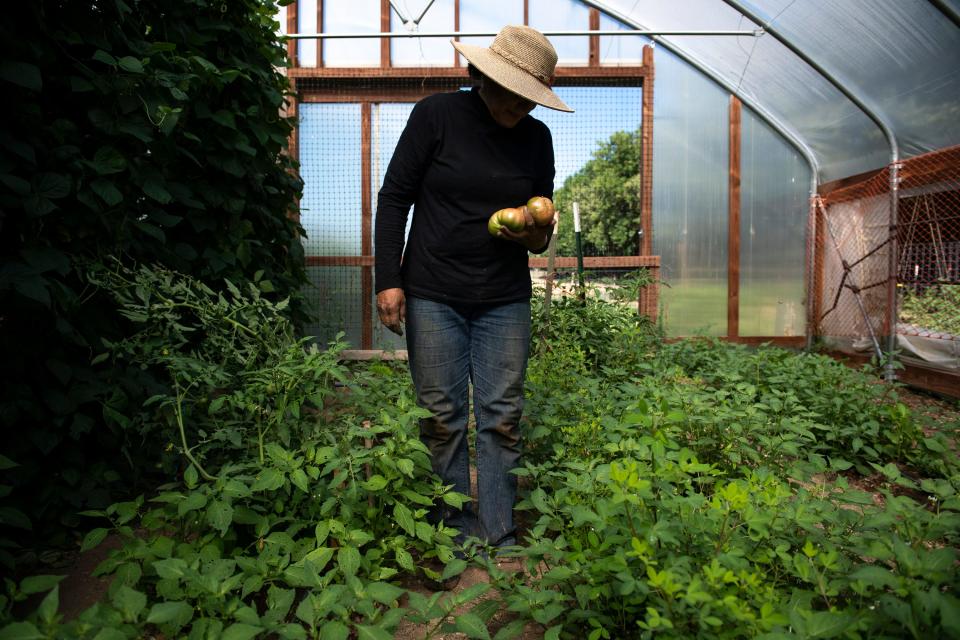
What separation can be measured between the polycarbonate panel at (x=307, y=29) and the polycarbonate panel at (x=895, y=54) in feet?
14.2

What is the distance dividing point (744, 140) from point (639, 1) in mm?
1833

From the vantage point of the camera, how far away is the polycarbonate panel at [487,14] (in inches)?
257

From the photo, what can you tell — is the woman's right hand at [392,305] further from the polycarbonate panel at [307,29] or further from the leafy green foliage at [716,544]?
the polycarbonate panel at [307,29]

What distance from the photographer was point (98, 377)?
2.31 m

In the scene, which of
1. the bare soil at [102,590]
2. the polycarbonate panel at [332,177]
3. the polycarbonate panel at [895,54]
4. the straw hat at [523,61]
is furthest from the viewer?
the polycarbonate panel at [332,177]

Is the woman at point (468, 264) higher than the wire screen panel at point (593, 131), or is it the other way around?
the wire screen panel at point (593, 131)

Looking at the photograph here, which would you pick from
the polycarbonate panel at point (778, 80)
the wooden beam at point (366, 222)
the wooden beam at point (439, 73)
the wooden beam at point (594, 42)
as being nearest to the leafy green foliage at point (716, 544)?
the wooden beam at point (366, 222)

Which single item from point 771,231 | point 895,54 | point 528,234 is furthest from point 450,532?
point 771,231

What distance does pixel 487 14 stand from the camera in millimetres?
6547

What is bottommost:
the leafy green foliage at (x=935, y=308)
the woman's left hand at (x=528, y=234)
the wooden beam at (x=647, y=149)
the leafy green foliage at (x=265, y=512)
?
the leafy green foliage at (x=265, y=512)

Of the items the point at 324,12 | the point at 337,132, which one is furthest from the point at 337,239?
the point at 324,12

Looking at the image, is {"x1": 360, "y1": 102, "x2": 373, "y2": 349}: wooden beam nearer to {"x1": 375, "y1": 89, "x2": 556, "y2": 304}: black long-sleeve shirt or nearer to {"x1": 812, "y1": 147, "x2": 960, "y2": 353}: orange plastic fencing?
{"x1": 375, "y1": 89, "x2": 556, "y2": 304}: black long-sleeve shirt

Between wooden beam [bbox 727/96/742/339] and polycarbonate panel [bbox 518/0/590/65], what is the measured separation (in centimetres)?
171

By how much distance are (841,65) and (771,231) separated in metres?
1.78
